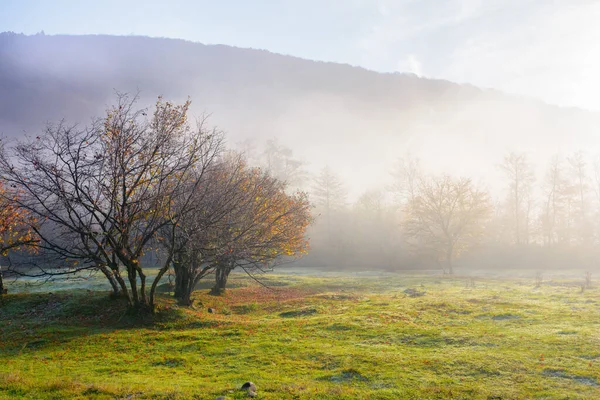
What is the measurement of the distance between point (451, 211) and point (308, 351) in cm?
5288

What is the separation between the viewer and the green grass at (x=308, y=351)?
10.3 m

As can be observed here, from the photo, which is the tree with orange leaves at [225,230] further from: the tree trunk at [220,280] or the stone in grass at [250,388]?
the stone in grass at [250,388]

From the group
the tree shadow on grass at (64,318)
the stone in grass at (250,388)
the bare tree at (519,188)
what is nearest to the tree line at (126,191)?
the tree shadow on grass at (64,318)

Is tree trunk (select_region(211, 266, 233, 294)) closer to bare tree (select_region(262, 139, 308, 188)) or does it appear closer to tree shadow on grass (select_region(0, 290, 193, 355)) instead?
tree shadow on grass (select_region(0, 290, 193, 355))

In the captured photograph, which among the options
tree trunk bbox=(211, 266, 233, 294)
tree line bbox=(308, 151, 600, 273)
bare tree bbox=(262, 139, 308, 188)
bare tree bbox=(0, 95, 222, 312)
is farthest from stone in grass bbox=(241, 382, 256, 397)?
bare tree bbox=(262, 139, 308, 188)

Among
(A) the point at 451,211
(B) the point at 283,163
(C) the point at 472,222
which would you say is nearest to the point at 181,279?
(A) the point at 451,211

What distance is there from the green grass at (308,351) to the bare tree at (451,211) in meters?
37.2

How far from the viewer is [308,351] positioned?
48.3 ft

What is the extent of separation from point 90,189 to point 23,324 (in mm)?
7952

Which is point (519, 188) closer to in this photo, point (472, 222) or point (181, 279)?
point (472, 222)

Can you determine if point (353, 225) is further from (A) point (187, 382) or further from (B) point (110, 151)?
(A) point (187, 382)

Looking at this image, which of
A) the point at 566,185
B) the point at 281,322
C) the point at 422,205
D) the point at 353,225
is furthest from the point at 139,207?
the point at 566,185

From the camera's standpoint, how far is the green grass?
10273 mm

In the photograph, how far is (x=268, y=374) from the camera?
11922 millimetres
